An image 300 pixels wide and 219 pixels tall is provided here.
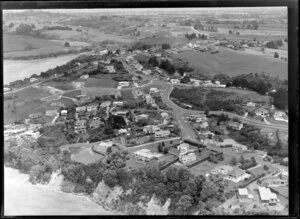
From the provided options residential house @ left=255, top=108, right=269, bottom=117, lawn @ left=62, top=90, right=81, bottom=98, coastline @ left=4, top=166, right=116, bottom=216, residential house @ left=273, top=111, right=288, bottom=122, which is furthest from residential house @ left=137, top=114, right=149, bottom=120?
residential house @ left=273, top=111, right=288, bottom=122

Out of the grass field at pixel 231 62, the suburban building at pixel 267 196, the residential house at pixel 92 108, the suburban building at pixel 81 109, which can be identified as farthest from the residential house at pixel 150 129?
the suburban building at pixel 267 196

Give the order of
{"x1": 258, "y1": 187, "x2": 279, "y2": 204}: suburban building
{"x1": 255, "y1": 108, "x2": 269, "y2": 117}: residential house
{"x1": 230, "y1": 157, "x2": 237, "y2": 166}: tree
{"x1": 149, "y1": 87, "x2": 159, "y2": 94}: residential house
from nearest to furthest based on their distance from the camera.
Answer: {"x1": 258, "y1": 187, "x2": 279, "y2": 204}: suburban building
{"x1": 230, "y1": 157, "x2": 237, "y2": 166}: tree
{"x1": 255, "y1": 108, "x2": 269, "y2": 117}: residential house
{"x1": 149, "y1": 87, "x2": 159, "y2": 94}: residential house

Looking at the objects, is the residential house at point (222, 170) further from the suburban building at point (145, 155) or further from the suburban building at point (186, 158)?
the suburban building at point (145, 155)

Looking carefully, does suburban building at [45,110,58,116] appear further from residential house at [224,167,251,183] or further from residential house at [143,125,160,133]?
residential house at [224,167,251,183]

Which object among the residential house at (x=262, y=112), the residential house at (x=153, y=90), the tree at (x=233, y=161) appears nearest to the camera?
the tree at (x=233, y=161)

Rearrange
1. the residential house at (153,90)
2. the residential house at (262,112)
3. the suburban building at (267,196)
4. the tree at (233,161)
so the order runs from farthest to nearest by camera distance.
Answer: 1. the residential house at (153,90)
2. the residential house at (262,112)
3. the tree at (233,161)
4. the suburban building at (267,196)

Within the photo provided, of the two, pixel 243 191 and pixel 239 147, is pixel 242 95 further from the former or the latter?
pixel 243 191
